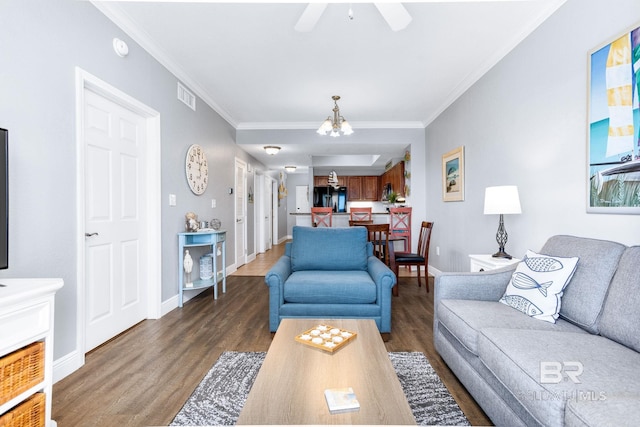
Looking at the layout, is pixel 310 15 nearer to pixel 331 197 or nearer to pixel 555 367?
pixel 555 367

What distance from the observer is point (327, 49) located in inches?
116

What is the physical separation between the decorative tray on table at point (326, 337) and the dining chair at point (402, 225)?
11.6ft

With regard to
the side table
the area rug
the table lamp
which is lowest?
the area rug

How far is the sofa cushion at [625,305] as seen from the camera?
1393 millimetres

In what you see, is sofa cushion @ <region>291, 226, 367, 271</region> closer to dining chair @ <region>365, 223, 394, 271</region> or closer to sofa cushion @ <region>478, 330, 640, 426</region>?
dining chair @ <region>365, 223, 394, 271</region>

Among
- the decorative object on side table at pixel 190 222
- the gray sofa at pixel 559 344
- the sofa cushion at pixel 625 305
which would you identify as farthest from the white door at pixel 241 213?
the sofa cushion at pixel 625 305

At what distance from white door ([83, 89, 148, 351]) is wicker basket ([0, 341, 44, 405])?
3.61 ft

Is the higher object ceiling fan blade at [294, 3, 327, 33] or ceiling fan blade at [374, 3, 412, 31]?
ceiling fan blade at [294, 3, 327, 33]

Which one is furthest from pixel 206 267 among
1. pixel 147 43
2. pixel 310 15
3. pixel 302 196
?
pixel 302 196

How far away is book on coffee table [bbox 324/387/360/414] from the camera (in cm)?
106

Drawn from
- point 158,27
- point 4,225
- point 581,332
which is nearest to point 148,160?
point 158,27

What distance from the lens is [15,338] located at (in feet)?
4.00

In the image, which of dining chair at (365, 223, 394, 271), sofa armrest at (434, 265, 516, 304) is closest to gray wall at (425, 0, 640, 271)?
sofa armrest at (434, 265, 516, 304)

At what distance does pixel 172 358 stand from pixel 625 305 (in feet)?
8.91
